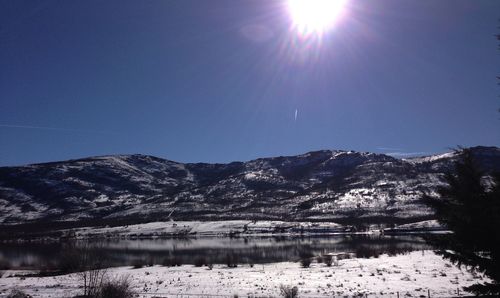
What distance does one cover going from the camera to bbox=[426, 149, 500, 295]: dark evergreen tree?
13.5m

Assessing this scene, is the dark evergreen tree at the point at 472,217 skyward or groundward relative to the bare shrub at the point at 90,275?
skyward

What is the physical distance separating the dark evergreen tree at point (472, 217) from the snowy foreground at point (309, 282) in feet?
36.4

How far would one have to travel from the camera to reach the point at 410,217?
193375mm

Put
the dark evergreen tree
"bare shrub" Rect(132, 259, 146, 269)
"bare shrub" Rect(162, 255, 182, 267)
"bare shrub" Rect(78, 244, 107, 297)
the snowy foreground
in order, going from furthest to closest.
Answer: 1. "bare shrub" Rect(162, 255, 182, 267)
2. "bare shrub" Rect(132, 259, 146, 269)
3. the snowy foreground
4. "bare shrub" Rect(78, 244, 107, 297)
5. the dark evergreen tree

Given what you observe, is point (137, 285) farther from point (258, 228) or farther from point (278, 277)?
point (258, 228)

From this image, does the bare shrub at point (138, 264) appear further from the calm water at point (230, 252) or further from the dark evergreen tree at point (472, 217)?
the dark evergreen tree at point (472, 217)

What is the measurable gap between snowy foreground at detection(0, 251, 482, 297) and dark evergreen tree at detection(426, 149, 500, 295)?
437 inches

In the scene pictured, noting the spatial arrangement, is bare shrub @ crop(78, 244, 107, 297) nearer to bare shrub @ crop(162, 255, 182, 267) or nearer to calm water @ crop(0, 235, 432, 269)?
calm water @ crop(0, 235, 432, 269)

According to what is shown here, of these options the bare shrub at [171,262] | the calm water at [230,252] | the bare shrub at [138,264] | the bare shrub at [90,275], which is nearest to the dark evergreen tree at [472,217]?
the bare shrub at [90,275]

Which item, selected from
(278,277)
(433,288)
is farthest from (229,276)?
(433,288)

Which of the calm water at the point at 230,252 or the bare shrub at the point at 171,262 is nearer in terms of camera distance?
the bare shrub at the point at 171,262

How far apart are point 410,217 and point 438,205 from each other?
191165mm

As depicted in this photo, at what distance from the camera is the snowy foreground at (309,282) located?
2730 centimetres

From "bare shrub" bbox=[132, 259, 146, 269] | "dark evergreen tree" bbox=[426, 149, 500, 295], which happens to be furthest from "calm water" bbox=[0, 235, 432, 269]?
"dark evergreen tree" bbox=[426, 149, 500, 295]
